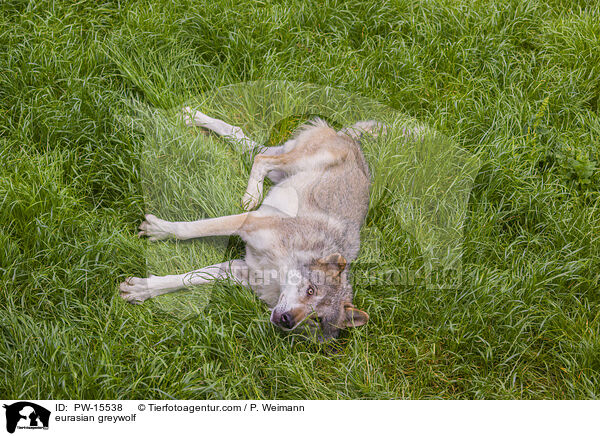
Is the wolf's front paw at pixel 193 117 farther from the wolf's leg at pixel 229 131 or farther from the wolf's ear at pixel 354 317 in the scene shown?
the wolf's ear at pixel 354 317

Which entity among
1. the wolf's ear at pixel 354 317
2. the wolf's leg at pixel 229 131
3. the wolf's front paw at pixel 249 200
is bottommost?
the wolf's ear at pixel 354 317

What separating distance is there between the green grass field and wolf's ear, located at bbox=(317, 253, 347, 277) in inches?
12.7

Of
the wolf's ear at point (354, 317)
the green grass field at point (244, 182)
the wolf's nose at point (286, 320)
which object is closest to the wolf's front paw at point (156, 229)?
the green grass field at point (244, 182)

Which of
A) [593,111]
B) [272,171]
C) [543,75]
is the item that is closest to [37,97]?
[272,171]

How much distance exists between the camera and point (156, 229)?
4.33 metres

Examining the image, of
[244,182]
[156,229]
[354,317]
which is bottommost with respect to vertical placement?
[354,317]

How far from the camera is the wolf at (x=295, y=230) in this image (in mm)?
4039

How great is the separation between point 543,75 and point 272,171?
127 inches

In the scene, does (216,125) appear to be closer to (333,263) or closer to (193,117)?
(193,117)

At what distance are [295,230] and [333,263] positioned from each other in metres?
0.47

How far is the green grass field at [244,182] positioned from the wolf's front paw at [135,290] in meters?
0.10
